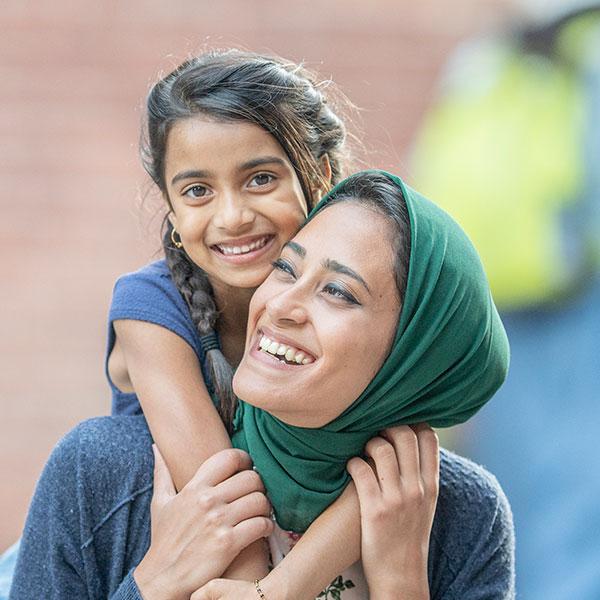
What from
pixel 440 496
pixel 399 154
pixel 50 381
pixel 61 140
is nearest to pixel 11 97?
pixel 61 140

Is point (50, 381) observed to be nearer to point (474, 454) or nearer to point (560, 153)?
point (474, 454)

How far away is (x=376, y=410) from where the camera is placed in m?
2.19

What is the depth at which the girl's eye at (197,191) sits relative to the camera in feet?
8.07

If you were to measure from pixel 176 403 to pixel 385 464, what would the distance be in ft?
1.37

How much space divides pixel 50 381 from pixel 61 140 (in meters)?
1.01

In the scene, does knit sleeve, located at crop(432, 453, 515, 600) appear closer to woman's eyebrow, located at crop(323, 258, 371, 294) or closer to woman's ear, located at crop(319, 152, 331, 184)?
woman's eyebrow, located at crop(323, 258, 371, 294)

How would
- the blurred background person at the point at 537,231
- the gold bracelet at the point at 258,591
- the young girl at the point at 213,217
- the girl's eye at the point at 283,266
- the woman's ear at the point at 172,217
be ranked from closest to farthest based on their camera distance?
the gold bracelet at the point at 258,591 → the girl's eye at the point at 283,266 → the young girl at the point at 213,217 → the woman's ear at the point at 172,217 → the blurred background person at the point at 537,231

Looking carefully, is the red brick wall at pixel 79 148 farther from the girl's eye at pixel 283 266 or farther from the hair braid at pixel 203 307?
the girl's eye at pixel 283 266

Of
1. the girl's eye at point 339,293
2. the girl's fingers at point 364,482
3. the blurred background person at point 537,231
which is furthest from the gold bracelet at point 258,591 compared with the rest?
the blurred background person at point 537,231

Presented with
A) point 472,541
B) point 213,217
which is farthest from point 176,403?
point 472,541

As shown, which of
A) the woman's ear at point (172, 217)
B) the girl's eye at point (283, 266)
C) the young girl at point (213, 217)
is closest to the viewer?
the girl's eye at point (283, 266)

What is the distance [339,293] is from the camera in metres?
2.13

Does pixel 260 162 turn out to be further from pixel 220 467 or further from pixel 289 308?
pixel 220 467

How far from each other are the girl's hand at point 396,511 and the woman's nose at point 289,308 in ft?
1.01
